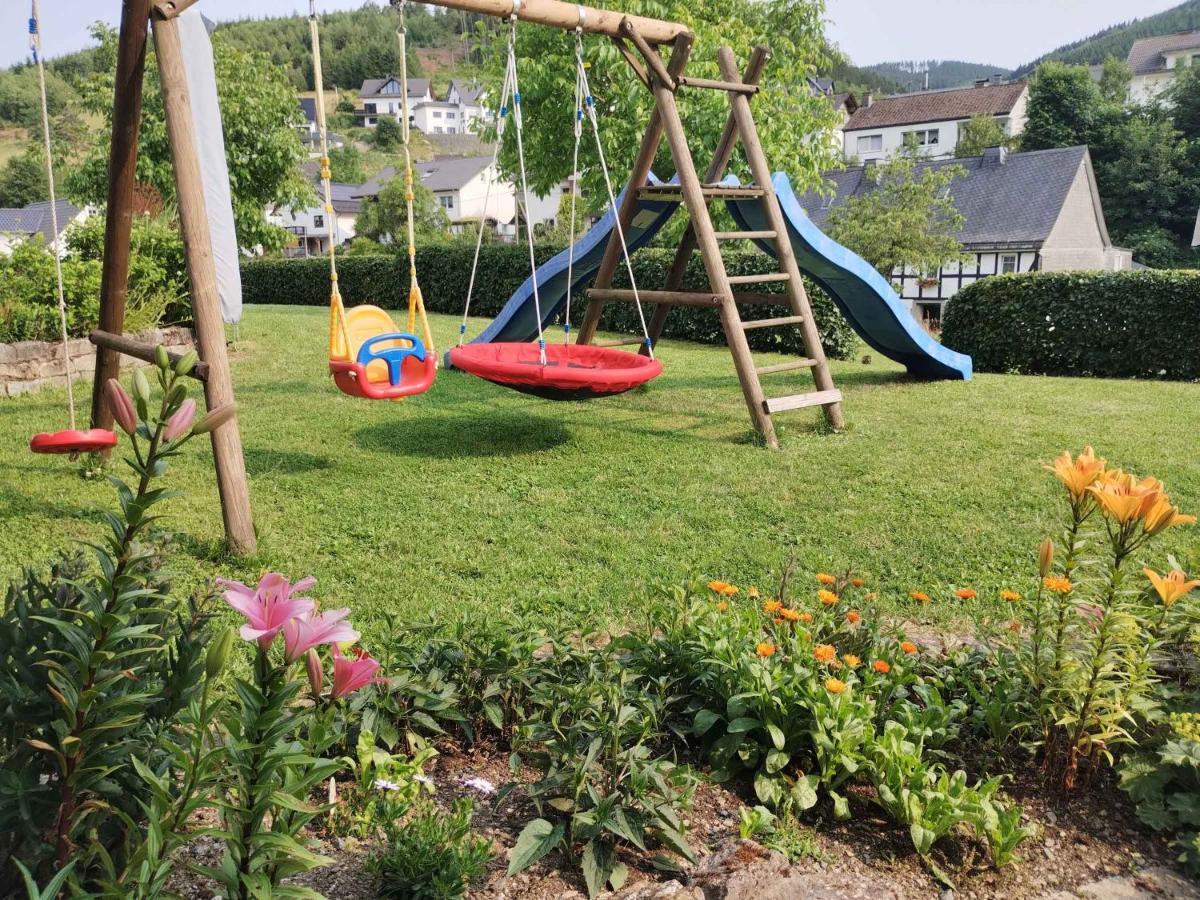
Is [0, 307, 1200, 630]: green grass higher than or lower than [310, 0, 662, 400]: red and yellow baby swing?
lower

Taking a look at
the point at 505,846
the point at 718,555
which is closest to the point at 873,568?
the point at 718,555

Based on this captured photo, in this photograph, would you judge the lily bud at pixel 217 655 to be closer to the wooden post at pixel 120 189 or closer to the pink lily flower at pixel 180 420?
the pink lily flower at pixel 180 420

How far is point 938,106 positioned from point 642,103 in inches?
2693

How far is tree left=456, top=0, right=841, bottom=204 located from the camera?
14211 millimetres

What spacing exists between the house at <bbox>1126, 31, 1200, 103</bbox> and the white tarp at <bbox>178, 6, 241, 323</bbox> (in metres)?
118

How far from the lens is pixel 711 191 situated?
6613 millimetres

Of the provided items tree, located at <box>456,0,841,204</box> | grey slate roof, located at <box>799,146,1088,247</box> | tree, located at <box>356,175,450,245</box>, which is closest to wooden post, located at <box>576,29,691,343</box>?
tree, located at <box>456,0,841,204</box>

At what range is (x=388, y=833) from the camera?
1801mm

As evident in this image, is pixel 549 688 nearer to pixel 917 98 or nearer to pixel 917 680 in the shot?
pixel 917 680

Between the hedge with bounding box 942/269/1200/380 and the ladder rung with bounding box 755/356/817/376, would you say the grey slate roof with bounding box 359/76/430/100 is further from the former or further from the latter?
the ladder rung with bounding box 755/356/817/376

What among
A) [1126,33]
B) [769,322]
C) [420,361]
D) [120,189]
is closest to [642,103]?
[769,322]

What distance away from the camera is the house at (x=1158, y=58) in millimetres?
102375

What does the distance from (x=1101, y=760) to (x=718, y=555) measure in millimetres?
2032

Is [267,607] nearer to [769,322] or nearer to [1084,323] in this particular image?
[769,322]
